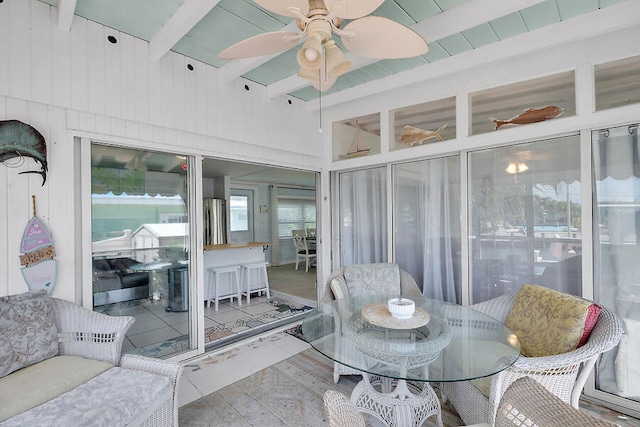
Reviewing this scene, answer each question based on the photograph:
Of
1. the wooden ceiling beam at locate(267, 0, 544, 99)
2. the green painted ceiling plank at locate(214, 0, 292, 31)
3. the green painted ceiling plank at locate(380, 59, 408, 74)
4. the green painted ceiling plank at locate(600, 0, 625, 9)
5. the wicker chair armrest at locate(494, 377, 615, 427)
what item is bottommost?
the wicker chair armrest at locate(494, 377, 615, 427)

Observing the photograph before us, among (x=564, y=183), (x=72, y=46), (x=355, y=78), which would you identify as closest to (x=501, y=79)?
(x=564, y=183)

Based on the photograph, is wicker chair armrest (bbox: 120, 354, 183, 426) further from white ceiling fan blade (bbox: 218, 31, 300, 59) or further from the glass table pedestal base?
white ceiling fan blade (bbox: 218, 31, 300, 59)

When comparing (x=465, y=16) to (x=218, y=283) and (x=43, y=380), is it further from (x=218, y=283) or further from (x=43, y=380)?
(x=218, y=283)

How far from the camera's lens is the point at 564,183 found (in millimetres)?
2514

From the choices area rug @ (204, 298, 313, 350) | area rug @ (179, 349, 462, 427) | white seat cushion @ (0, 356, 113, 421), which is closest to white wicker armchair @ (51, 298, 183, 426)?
white seat cushion @ (0, 356, 113, 421)

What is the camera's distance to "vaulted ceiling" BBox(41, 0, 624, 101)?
82.8 inches

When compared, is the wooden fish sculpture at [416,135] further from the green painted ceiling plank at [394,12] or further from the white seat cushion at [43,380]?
the white seat cushion at [43,380]

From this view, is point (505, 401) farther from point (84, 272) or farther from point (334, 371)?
point (84, 272)

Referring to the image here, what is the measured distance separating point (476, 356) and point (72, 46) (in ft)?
11.2

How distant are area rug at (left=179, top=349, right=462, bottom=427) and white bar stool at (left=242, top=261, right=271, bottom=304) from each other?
2.17 metres

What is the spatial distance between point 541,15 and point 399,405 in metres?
2.87

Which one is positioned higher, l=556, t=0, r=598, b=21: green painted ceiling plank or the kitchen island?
l=556, t=0, r=598, b=21: green painted ceiling plank

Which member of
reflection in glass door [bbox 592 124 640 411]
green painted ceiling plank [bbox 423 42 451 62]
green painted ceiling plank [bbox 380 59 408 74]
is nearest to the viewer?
reflection in glass door [bbox 592 124 640 411]

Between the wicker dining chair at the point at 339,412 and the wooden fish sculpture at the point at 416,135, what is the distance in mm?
2827
